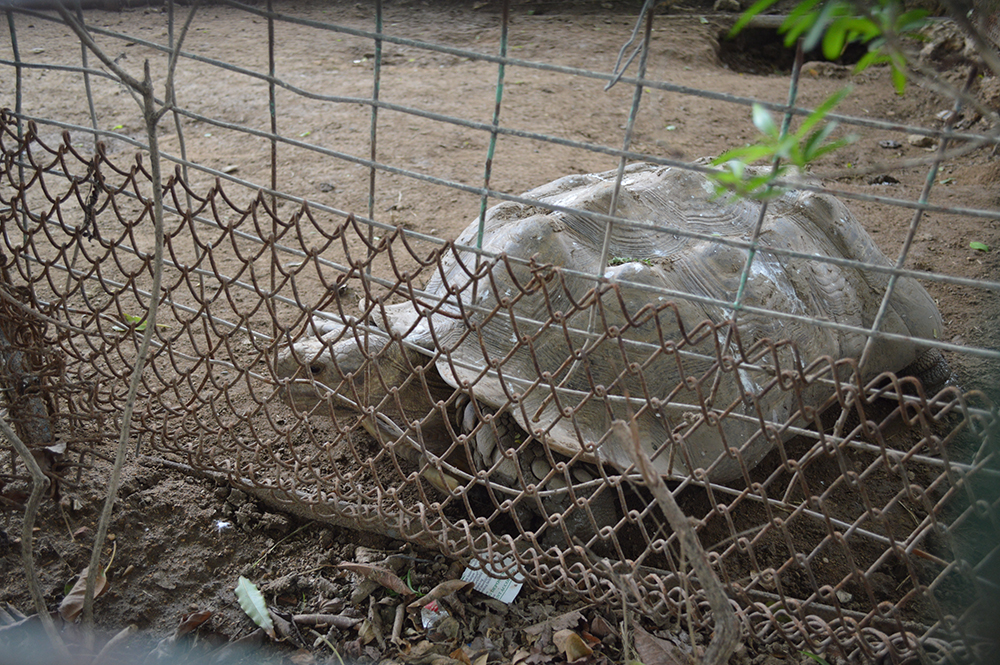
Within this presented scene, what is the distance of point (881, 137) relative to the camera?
526 centimetres

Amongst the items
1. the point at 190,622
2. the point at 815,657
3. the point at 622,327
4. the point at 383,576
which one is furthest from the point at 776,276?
the point at 190,622

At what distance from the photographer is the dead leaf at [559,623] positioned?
6.38 feet

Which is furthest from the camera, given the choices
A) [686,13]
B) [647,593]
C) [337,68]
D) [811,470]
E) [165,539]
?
[686,13]

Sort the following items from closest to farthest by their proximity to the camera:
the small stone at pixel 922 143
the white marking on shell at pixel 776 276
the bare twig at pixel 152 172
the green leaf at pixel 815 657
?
the bare twig at pixel 152 172 < the green leaf at pixel 815 657 < the white marking on shell at pixel 776 276 < the small stone at pixel 922 143

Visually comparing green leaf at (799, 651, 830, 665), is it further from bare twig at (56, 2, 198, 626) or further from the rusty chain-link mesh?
bare twig at (56, 2, 198, 626)

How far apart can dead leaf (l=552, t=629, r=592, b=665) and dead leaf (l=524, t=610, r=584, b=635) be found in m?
0.06

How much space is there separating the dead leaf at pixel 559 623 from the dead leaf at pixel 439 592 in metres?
0.23

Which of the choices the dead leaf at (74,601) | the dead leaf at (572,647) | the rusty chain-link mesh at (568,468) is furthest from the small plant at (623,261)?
the dead leaf at (74,601)

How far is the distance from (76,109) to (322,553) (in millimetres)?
4700

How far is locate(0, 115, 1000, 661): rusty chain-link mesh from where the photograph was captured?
1.51 m

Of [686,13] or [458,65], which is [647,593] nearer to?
[458,65]

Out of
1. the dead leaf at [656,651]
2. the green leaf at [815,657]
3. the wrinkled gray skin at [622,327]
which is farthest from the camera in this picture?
the wrinkled gray skin at [622,327]

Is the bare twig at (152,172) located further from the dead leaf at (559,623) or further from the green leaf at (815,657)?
the green leaf at (815,657)

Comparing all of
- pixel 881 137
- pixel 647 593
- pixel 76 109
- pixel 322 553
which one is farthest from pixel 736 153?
pixel 76 109
